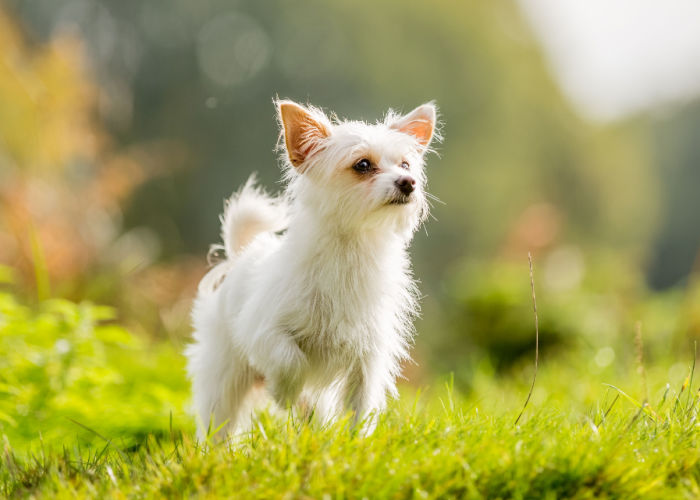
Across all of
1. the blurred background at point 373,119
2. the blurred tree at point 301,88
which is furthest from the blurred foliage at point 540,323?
the blurred tree at point 301,88

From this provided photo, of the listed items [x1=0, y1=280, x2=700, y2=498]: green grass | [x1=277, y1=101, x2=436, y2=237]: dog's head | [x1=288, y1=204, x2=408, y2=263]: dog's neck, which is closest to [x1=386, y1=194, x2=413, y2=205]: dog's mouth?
[x1=277, y1=101, x2=436, y2=237]: dog's head

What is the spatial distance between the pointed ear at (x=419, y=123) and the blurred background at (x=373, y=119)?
90cm

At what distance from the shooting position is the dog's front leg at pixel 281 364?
10.9 ft

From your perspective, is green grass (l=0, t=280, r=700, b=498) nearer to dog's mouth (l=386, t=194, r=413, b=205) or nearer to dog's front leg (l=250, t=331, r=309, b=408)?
dog's front leg (l=250, t=331, r=309, b=408)

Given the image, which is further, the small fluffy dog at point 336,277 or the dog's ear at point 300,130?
the dog's ear at point 300,130

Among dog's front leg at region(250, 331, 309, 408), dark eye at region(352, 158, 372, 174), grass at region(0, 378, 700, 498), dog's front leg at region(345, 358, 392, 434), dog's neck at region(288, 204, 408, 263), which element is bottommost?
grass at region(0, 378, 700, 498)

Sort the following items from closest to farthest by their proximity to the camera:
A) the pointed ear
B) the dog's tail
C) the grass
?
the grass, the pointed ear, the dog's tail

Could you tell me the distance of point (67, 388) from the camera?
465cm

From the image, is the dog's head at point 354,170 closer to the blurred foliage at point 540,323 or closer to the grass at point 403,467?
the grass at point 403,467

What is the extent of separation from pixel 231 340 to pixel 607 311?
8.02 meters

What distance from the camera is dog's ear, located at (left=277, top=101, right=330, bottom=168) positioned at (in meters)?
3.57

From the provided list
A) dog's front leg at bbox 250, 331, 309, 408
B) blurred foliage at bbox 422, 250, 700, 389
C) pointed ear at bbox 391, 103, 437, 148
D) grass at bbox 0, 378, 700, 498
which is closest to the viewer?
grass at bbox 0, 378, 700, 498

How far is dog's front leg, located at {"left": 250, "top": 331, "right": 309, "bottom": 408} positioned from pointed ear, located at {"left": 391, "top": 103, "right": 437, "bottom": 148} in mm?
1293

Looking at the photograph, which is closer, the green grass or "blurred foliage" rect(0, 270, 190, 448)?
the green grass
